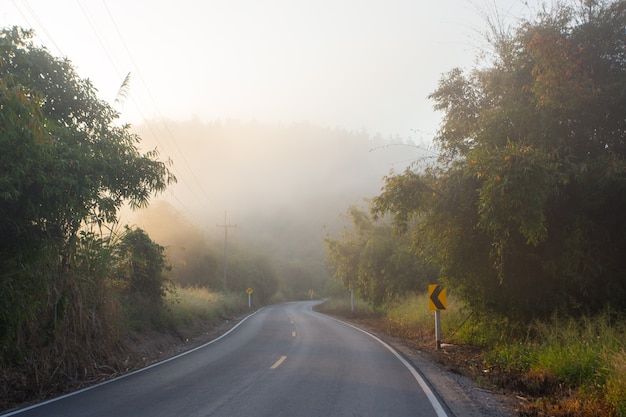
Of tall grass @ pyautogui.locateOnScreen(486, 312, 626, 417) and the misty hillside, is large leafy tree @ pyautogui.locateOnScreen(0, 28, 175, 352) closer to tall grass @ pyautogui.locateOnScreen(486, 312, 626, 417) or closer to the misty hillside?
tall grass @ pyautogui.locateOnScreen(486, 312, 626, 417)

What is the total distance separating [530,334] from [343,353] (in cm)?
496

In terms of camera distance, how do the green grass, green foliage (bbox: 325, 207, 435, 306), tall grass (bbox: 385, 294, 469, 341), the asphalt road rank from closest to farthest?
the asphalt road < tall grass (bbox: 385, 294, 469, 341) < the green grass < green foliage (bbox: 325, 207, 435, 306)

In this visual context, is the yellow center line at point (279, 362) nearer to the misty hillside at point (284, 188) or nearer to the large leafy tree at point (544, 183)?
the large leafy tree at point (544, 183)

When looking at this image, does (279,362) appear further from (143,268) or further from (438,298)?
(143,268)

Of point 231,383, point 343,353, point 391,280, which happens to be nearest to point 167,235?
point 391,280

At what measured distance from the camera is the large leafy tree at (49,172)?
7.01 meters

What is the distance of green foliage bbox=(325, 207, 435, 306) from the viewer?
27.3 meters

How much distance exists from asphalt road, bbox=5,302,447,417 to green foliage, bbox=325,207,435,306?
504 inches

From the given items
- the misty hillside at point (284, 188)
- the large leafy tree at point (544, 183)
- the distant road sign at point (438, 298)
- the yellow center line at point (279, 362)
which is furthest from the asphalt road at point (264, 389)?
the misty hillside at point (284, 188)

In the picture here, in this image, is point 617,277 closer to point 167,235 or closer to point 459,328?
point 459,328

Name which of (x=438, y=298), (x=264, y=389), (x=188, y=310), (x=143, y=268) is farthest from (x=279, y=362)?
(x=188, y=310)

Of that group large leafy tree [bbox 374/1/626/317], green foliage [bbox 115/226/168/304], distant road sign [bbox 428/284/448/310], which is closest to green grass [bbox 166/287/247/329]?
green foliage [bbox 115/226/168/304]

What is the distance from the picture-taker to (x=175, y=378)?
9.92m

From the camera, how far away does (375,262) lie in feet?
97.9
